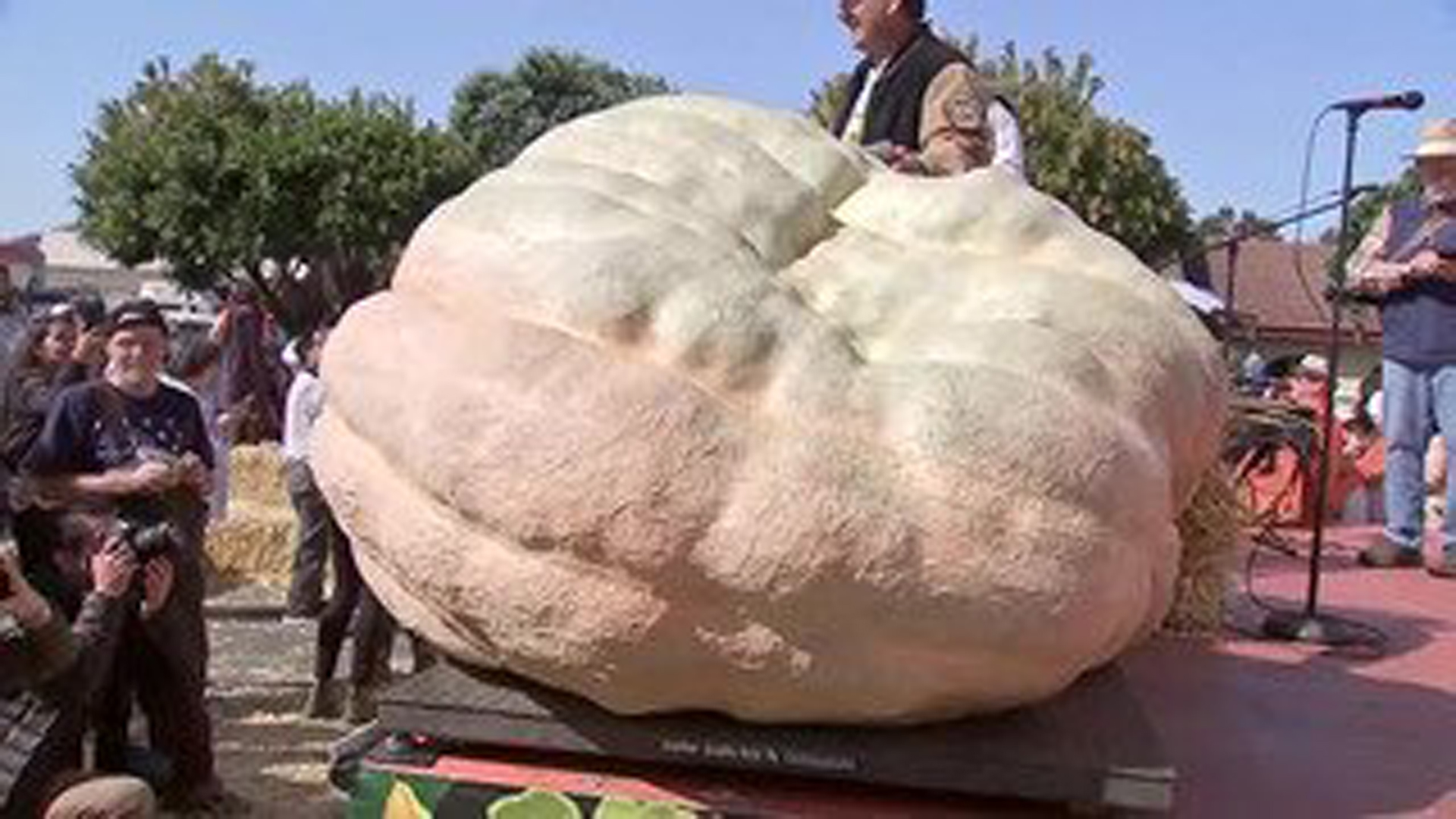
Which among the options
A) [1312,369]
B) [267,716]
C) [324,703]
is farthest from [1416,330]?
[1312,369]

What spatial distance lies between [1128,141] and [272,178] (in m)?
18.7

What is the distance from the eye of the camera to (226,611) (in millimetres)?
11406

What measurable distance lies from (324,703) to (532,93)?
6657 cm

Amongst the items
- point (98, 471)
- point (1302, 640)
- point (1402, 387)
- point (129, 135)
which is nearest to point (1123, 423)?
point (1302, 640)

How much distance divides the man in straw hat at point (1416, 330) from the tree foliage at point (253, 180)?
119ft

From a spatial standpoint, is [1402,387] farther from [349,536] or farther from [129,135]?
[129,135]

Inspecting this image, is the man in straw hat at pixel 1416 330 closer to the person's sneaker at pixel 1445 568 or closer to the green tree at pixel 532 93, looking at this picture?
the person's sneaker at pixel 1445 568

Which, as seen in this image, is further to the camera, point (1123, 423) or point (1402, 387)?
point (1402, 387)

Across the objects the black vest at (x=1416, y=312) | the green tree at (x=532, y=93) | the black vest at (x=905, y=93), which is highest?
the green tree at (x=532, y=93)

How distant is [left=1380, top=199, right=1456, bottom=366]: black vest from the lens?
6.03 meters

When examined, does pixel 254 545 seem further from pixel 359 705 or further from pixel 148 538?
pixel 148 538

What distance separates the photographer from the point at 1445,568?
19.1 ft

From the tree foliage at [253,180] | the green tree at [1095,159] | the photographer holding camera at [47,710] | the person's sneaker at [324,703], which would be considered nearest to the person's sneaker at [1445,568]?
the photographer holding camera at [47,710]

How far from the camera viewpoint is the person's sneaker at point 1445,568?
5.79m
